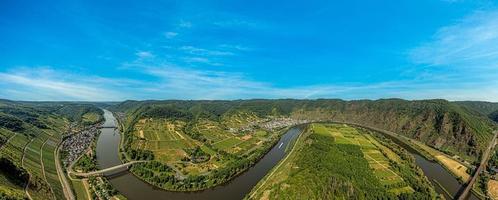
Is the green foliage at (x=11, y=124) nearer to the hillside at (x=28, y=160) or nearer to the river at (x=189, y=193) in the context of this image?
the hillside at (x=28, y=160)

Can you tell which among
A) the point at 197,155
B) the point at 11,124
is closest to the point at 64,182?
the point at 197,155

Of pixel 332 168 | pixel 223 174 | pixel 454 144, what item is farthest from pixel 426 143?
pixel 223 174

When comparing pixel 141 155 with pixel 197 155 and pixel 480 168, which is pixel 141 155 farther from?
pixel 480 168

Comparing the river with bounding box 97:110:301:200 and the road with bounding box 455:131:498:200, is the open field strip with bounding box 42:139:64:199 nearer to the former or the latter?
the river with bounding box 97:110:301:200

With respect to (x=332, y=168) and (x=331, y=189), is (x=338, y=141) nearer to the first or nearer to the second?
(x=332, y=168)

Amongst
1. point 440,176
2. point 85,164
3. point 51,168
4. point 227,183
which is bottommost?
point 440,176

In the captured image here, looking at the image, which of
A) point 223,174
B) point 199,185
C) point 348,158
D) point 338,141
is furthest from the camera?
point 338,141

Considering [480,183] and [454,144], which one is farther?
[454,144]

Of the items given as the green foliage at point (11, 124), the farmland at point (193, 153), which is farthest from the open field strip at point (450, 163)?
the green foliage at point (11, 124)

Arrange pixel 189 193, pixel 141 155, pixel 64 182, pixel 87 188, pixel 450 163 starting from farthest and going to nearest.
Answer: pixel 450 163 < pixel 141 155 < pixel 64 182 < pixel 87 188 < pixel 189 193
